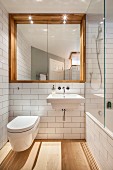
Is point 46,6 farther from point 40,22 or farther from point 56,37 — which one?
point 56,37

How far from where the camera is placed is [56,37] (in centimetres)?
287

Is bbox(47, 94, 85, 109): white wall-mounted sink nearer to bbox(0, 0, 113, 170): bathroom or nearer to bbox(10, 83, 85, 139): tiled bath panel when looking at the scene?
bbox(0, 0, 113, 170): bathroom

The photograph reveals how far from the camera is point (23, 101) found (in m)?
2.73

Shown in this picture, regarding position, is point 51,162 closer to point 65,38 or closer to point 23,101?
point 23,101

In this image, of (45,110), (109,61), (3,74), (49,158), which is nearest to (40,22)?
(3,74)

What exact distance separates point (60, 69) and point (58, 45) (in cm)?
46

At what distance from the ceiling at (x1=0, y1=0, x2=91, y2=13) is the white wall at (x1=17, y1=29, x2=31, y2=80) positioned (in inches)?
18.6

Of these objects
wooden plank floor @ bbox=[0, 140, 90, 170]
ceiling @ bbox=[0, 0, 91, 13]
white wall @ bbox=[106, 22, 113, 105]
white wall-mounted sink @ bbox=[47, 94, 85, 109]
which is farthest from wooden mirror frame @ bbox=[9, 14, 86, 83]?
wooden plank floor @ bbox=[0, 140, 90, 170]

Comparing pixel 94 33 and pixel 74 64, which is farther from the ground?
pixel 94 33

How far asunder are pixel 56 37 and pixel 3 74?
47.2 inches

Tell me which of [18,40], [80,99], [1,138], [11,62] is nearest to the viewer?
[80,99]

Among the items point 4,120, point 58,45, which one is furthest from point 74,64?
point 4,120

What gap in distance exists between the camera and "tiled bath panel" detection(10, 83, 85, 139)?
273 cm

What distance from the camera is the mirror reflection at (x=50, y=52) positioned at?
111 inches
